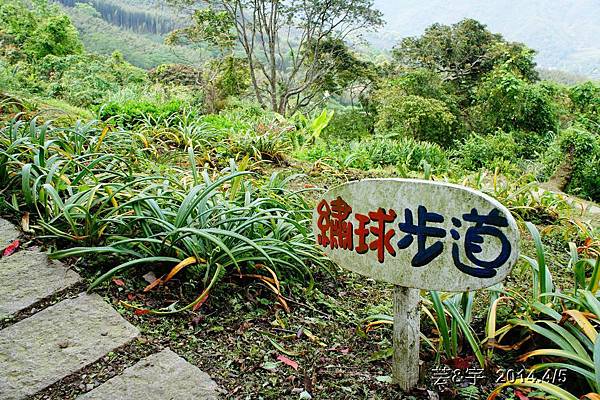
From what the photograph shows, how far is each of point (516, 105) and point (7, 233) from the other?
34.0 feet

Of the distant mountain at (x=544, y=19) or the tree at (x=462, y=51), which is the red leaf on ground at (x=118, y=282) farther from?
the distant mountain at (x=544, y=19)

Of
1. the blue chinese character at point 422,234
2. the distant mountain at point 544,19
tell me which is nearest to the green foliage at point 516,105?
the blue chinese character at point 422,234

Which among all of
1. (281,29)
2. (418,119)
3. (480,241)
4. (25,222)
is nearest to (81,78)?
(418,119)

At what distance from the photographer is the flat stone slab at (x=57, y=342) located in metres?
1.31

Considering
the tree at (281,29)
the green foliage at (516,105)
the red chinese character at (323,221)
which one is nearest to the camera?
the red chinese character at (323,221)

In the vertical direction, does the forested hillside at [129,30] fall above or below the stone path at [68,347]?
above

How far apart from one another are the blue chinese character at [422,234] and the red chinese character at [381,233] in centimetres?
3

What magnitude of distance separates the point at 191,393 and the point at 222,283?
0.55 metres

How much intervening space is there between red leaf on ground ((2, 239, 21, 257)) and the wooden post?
1.50 metres

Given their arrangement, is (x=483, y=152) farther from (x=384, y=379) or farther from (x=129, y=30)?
(x=129, y=30)

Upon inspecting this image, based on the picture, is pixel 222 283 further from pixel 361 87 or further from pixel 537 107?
pixel 361 87

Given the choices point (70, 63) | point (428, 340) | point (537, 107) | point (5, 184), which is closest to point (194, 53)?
point (70, 63)

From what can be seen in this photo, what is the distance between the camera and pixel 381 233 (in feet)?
4.14

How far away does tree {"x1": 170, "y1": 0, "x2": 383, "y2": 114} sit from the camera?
13.6 metres
